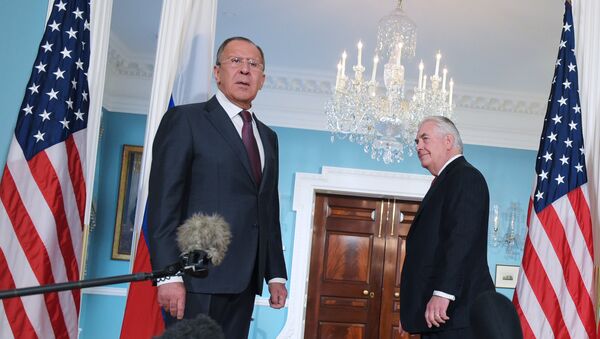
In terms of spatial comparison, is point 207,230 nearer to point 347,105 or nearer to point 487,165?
point 347,105

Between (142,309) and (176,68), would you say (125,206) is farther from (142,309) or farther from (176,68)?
(142,309)

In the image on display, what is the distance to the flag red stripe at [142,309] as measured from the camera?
254 centimetres

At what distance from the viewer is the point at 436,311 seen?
233cm

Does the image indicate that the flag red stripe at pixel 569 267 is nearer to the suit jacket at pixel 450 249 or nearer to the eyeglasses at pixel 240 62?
the suit jacket at pixel 450 249

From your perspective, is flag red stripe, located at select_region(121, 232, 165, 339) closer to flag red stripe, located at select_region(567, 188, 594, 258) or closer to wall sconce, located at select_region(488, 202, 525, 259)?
flag red stripe, located at select_region(567, 188, 594, 258)

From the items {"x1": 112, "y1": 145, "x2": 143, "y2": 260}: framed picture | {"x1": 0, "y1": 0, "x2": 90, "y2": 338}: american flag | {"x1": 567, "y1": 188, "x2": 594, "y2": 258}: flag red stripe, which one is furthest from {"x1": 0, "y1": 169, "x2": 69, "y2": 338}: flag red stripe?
{"x1": 112, "y1": 145, "x2": 143, "y2": 260}: framed picture

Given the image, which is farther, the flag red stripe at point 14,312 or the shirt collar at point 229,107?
the flag red stripe at point 14,312

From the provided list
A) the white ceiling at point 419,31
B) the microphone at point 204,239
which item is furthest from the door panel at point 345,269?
the microphone at point 204,239

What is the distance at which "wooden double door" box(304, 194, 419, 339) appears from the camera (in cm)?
682

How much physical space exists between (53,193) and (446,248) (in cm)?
160

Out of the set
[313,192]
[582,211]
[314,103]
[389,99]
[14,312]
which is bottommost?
[14,312]

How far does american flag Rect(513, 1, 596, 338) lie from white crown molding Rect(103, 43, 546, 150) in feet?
12.2

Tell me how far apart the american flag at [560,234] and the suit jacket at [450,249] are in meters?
0.58

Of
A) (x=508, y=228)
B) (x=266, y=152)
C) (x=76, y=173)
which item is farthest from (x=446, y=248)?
(x=508, y=228)
